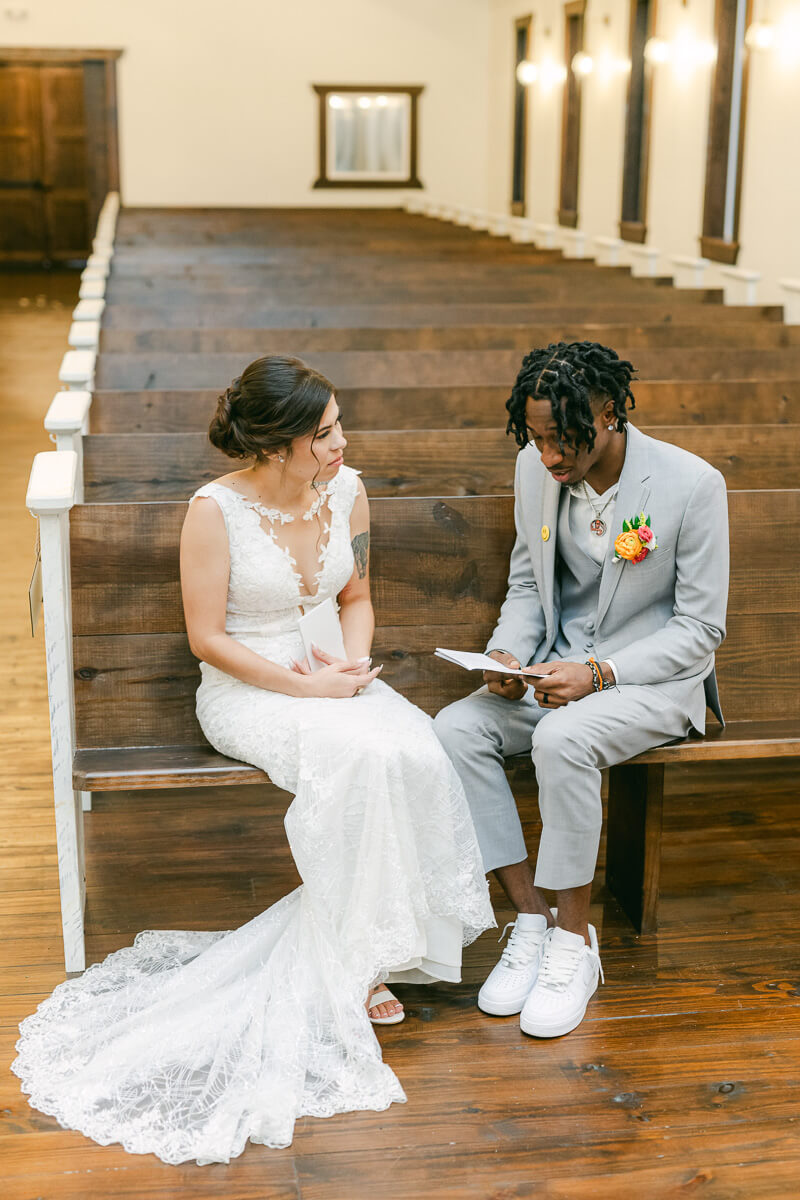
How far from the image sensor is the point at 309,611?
2.48 meters

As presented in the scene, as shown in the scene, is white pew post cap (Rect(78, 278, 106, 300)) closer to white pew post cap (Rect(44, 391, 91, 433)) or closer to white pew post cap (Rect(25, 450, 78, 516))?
white pew post cap (Rect(44, 391, 91, 433))

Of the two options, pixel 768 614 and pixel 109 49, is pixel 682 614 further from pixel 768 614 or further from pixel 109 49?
pixel 109 49

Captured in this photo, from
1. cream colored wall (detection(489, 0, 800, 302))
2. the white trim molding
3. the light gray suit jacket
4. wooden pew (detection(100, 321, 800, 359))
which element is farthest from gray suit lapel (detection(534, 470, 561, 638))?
cream colored wall (detection(489, 0, 800, 302))

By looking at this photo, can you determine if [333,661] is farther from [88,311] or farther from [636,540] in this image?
[88,311]

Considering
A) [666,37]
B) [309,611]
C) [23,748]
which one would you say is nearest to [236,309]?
[23,748]

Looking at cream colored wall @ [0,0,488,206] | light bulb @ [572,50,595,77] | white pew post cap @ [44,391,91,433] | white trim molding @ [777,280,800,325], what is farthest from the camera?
cream colored wall @ [0,0,488,206]

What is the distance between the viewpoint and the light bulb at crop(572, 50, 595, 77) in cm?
984

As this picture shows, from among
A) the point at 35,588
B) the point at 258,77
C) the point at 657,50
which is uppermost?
the point at 258,77

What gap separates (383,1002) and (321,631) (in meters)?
0.67

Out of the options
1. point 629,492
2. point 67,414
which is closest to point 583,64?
point 67,414

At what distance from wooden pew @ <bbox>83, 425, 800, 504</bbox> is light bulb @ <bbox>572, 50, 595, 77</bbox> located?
7.44 m

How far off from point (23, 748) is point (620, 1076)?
6.42 feet

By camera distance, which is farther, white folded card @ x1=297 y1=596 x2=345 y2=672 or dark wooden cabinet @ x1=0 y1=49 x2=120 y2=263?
dark wooden cabinet @ x1=0 y1=49 x2=120 y2=263

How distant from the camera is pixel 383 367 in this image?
13.2ft
